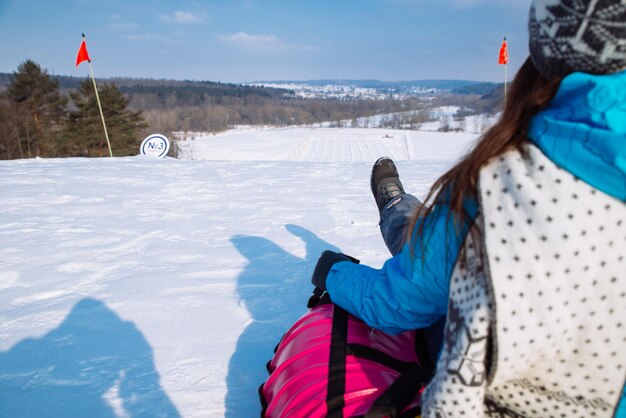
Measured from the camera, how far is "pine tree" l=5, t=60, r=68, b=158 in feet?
63.5

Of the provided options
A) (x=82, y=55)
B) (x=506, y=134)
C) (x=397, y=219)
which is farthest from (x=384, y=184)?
(x=82, y=55)

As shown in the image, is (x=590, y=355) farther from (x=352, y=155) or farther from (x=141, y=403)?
(x=352, y=155)

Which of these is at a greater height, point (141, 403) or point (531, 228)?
point (531, 228)

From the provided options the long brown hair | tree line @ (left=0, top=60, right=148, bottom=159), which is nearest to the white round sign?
the long brown hair

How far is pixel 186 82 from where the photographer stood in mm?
106250

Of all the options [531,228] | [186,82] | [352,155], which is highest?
[186,82]

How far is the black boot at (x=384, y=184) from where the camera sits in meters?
2.04

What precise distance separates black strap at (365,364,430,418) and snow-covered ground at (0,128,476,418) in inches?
22.4

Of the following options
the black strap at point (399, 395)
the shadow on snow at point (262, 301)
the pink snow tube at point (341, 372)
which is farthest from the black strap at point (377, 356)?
the shadow on snow at point (262, 301)

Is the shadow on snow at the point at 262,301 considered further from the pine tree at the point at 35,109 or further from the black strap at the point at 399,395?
the pine tree at the point at 35,109

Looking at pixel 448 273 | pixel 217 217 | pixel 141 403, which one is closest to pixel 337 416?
Answer: pixel 448 273

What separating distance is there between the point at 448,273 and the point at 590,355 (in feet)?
0.86

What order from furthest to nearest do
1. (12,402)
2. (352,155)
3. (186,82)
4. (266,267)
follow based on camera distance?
1. (186,82)
2. (352,155)
3. (266,267)
4. (12,402)

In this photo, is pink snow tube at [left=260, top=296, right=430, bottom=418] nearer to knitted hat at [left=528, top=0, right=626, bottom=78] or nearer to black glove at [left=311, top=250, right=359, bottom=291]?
black glove at [left=311, top=250, right=359, bottom=291]
